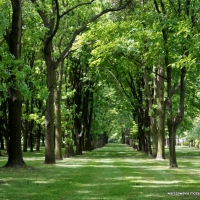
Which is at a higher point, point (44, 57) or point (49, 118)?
point (44, 57)

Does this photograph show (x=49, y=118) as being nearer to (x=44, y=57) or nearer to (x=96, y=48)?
(x=44, y=57)

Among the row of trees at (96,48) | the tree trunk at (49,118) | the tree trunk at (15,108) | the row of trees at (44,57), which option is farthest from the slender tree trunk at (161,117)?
the tree trunk at (15,108)

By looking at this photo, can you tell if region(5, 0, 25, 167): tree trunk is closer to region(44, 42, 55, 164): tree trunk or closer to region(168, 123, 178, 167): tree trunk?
region(44, 42, 55, 164): tree trunk

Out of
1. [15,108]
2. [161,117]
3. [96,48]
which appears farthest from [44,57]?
[161,117]

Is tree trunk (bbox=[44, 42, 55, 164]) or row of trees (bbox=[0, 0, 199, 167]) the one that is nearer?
row of trees (bbox=[0, 0, 199, 167])

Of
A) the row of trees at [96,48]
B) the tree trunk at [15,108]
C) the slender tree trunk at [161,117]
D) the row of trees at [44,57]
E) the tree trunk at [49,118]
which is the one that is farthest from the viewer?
the slender tree trunk at [161,117]

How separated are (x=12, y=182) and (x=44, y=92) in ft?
10.7

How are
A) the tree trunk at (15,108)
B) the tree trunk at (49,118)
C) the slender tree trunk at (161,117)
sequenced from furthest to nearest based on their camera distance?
the slender tree trunk at (161,117), the tree trunk at (49,118), the tree trunk at (15,108)

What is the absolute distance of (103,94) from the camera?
4484 centimetres

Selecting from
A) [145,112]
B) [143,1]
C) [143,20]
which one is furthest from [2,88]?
[145,112]

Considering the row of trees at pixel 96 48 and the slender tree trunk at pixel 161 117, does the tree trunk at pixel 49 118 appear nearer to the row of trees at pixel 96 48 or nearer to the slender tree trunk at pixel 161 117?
the row of trees at pixel 96 48

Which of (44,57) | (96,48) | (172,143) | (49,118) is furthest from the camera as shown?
(44,57)

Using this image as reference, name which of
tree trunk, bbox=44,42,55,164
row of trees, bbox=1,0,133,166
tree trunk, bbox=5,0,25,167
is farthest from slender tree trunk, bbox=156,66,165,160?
tree trunk, bbox=5,0,25,167

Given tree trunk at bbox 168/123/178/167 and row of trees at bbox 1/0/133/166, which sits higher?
row of trees at bbox 1/0/133/166
